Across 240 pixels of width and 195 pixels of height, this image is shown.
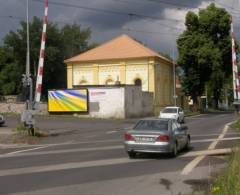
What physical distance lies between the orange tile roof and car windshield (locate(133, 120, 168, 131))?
51.1 m

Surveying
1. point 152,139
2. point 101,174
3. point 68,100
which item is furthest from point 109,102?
point 101,174

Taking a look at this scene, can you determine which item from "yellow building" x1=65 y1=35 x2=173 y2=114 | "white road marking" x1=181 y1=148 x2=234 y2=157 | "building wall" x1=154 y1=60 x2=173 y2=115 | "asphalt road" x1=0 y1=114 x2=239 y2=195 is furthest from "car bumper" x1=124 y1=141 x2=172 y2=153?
"building wall" x1=154 y1=60 x2=173 y2=115

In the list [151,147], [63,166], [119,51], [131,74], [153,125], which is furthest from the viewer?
[119,51]

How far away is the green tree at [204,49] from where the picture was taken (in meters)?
75.9

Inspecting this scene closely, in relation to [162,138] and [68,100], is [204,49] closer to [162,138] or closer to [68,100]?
[68,100]

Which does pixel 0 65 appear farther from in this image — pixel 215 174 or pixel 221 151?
pixel 215 174

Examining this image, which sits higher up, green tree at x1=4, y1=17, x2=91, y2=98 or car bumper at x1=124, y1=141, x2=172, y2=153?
green tree at x1=4, y1=17, x2=91, y2=98

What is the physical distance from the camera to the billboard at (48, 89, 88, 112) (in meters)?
56.6

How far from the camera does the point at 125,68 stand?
72.2 metres

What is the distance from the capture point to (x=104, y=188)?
36.5 feet

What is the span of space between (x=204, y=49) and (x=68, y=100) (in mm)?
25617

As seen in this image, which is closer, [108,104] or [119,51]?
[108,104]

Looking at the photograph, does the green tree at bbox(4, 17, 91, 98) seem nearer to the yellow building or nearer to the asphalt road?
the yellow building

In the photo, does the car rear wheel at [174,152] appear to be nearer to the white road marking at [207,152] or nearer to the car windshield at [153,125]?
the white road marking at [207,152]
